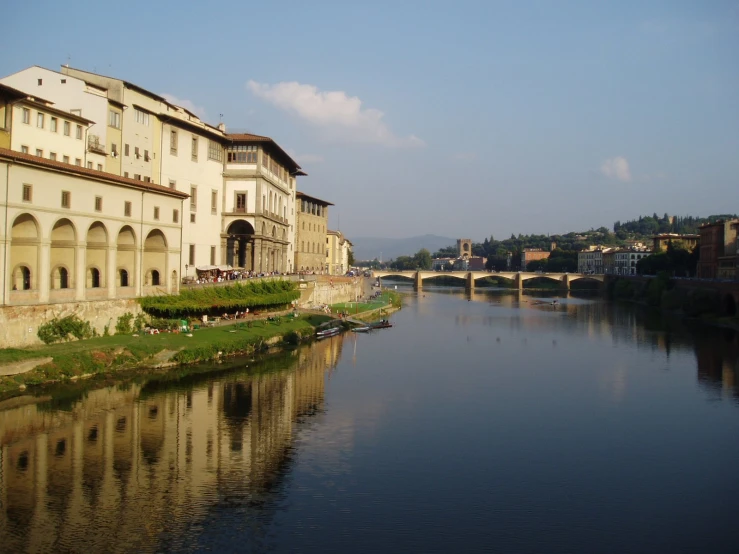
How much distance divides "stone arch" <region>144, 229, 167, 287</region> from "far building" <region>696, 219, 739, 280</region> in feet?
179

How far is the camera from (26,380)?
20.8 meters

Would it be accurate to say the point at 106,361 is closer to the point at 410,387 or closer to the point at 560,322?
the point at 410,387

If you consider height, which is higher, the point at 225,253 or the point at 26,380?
the point at 225,253

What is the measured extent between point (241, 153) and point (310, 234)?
861 inches

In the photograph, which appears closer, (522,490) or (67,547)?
(67,547)

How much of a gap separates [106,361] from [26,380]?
3404 millimetres

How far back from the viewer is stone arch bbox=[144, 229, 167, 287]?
31.3 m

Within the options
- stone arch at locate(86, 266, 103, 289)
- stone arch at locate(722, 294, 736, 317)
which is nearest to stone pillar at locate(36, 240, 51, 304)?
stone arch at locate(86, 266, 103, 289)

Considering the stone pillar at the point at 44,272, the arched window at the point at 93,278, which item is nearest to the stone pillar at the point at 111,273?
the arched window at the point at 93,278

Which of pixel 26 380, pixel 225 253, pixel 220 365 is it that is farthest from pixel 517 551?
pixel 225 253

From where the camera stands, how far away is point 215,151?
41250 millimetres

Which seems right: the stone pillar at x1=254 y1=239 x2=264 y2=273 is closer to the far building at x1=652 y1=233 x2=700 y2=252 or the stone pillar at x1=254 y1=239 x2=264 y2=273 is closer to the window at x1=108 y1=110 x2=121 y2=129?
the window at x1=108 y1=110 x2=121 y2=129

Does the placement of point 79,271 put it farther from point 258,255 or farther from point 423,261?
point 423,261

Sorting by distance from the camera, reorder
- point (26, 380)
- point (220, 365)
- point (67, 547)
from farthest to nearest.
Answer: point (220, 365), point (26, 380), point (67, 547)
